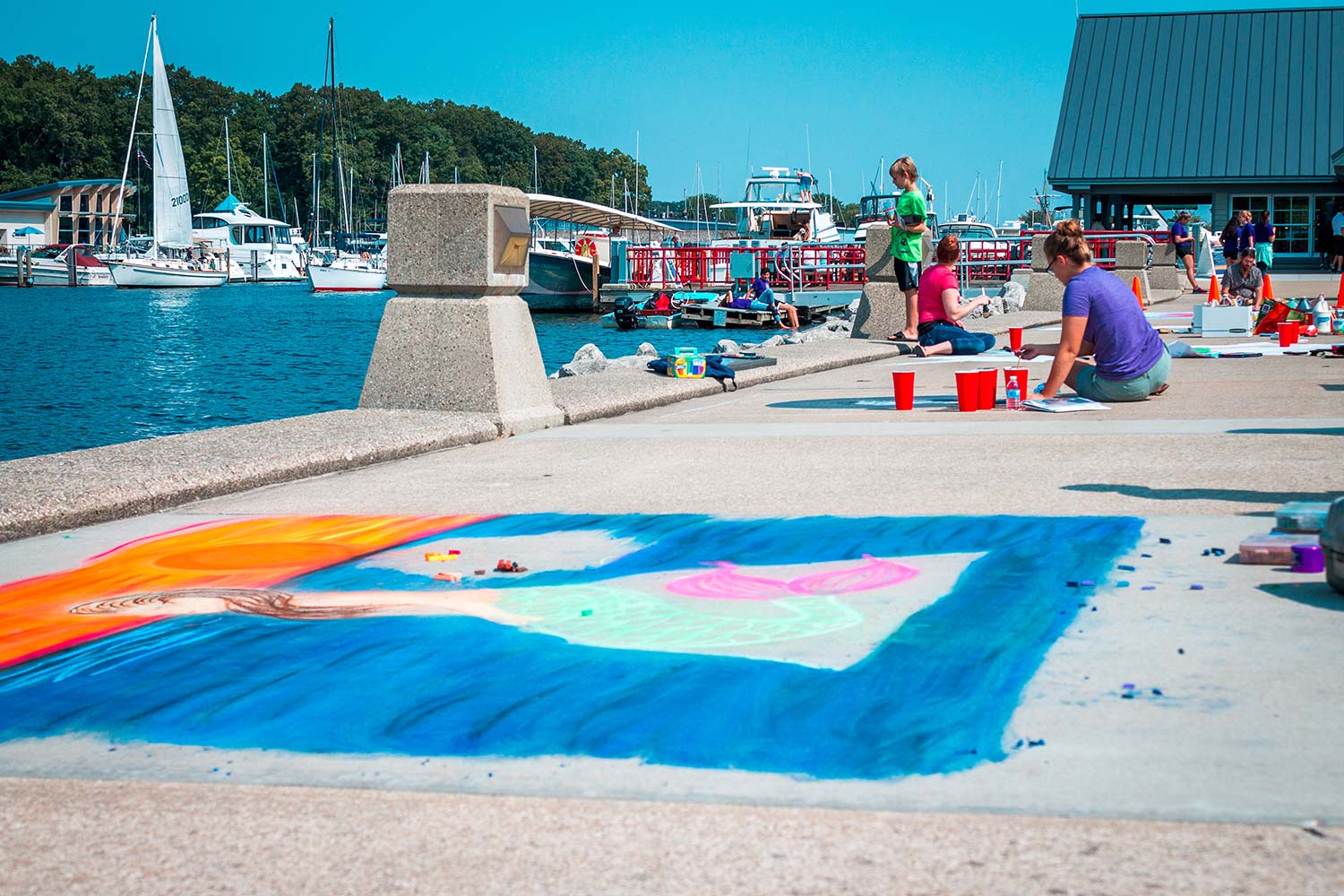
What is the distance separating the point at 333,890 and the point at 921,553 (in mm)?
2955

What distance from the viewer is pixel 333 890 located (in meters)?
2.37

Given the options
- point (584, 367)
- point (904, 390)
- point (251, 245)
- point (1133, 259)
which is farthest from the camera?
point (251, 245)

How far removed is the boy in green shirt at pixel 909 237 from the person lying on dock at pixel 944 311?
159 cm

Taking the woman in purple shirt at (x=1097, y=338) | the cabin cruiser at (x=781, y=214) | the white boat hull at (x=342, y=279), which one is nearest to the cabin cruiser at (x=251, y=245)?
the white boat hull at (x=342, y=279)

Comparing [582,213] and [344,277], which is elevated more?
[582,213]

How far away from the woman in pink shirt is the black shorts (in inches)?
88.0

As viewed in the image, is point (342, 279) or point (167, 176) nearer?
point (342, 279)

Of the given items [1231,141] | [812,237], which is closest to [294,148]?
[812,237]

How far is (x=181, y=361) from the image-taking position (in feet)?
108

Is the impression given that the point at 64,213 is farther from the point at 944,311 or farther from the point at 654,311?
the point at 944,311

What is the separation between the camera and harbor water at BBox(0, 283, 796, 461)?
20.8 metres

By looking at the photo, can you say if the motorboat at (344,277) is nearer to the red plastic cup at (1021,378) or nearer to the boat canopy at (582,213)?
the boat canopy at (582,213)

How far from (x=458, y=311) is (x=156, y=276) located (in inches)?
3126

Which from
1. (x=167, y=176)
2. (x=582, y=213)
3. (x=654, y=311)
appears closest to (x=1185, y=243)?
(x=654, y=311)
